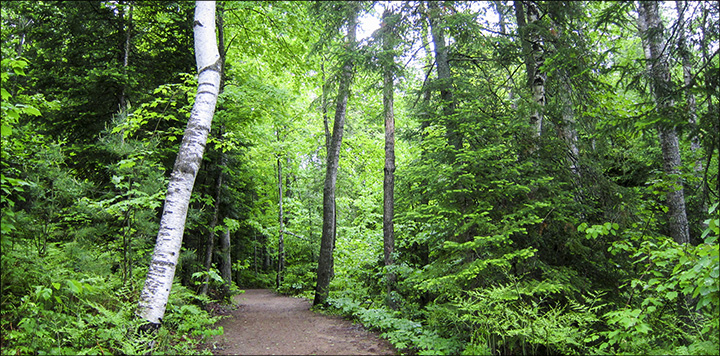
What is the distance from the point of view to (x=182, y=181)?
521 cm

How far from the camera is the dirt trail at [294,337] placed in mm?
5660

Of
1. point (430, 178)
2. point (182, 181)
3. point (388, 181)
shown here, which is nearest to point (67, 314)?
point (182, 181)

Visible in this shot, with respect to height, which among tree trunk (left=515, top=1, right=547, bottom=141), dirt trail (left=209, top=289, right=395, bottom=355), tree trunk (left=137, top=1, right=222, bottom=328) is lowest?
dirt trail (left=209, top=289, right=395, bottom=355)

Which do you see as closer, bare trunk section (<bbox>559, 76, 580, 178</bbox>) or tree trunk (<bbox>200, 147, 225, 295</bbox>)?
bare trunk section (<bbox>559, 76, 580, 178</bbox>)

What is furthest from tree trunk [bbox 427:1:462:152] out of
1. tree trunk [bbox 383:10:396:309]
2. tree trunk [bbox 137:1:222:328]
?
tree trunk [bbox 137:1:222:328]

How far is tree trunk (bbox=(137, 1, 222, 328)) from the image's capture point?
475 cm

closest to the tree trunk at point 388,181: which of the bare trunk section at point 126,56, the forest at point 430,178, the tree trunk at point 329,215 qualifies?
the forest at point 430,178

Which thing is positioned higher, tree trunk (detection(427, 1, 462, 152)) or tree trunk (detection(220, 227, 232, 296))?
tree trunk (detection(427, 1, 462, 152))

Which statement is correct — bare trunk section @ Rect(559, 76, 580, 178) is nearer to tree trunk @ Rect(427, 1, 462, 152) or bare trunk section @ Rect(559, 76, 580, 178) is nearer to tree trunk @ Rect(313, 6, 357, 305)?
tree trunk @ Rect(427, 1, 462, 152)

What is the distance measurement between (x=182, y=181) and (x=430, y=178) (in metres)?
3.86

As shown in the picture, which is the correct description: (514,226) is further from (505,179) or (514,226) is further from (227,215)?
(227,215)

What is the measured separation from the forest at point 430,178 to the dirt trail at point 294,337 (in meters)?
0.40

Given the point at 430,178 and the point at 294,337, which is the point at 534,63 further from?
the point at 294,337

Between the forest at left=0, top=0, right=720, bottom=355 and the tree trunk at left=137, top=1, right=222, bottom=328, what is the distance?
0.03 m
